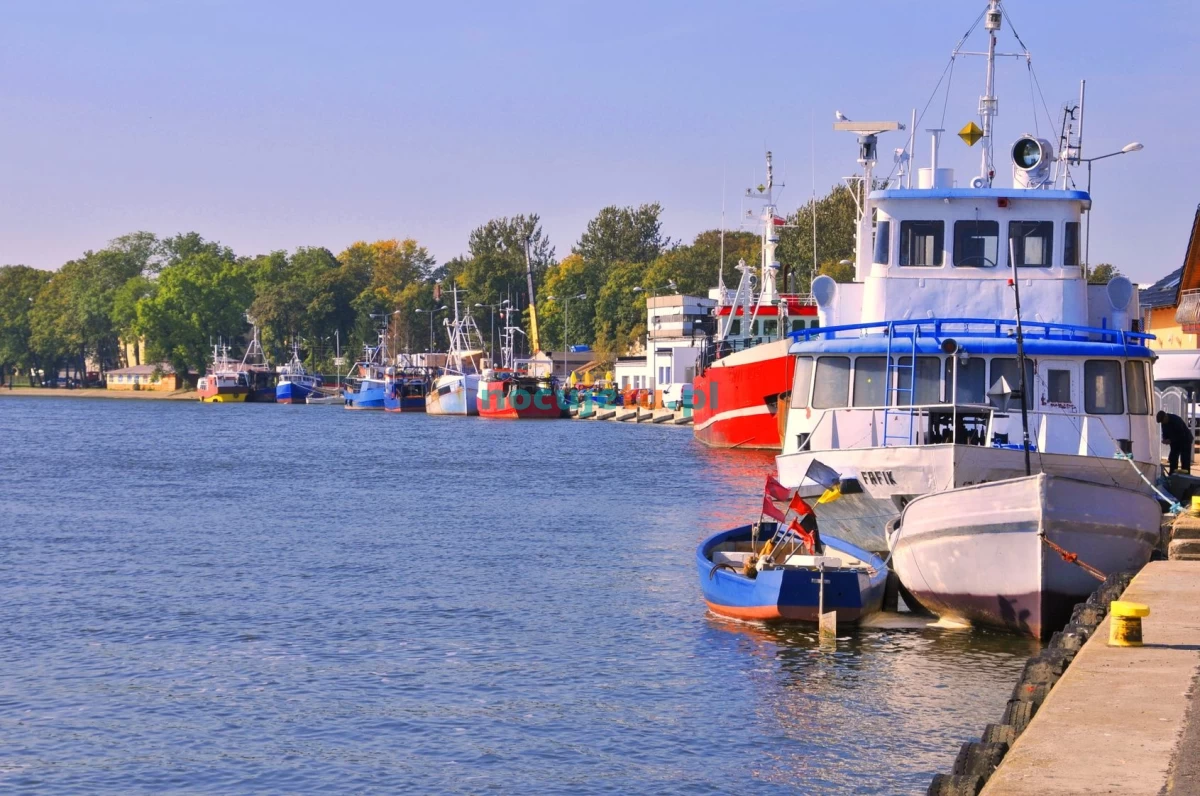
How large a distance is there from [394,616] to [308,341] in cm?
17495

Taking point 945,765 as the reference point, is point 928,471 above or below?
above

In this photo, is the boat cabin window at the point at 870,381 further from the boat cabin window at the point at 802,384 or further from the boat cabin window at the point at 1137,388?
the boat cabin window at the point at 1137,388

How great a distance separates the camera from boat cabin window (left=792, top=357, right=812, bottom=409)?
80.2 feet

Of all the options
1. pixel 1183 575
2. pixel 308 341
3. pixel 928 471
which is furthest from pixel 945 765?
pixel 308 341

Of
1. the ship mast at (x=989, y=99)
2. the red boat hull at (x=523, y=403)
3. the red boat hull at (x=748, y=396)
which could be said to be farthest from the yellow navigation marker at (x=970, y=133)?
the red boat hull at (x=523, y=403)

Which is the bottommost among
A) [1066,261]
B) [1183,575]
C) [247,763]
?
[247,763]

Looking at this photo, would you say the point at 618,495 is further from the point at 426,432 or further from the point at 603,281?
the point at 603,281

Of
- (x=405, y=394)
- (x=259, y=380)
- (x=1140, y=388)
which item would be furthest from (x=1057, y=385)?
(x=259, y=380)

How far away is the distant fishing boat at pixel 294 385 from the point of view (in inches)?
6521

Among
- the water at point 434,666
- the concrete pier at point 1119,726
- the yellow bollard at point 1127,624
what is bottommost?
the water at point 434,666

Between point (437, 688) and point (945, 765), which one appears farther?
point (437, 688)

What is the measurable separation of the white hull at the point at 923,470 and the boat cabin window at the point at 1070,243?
5107mm

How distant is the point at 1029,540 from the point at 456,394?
10509 cm

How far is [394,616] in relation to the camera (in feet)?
77.1
